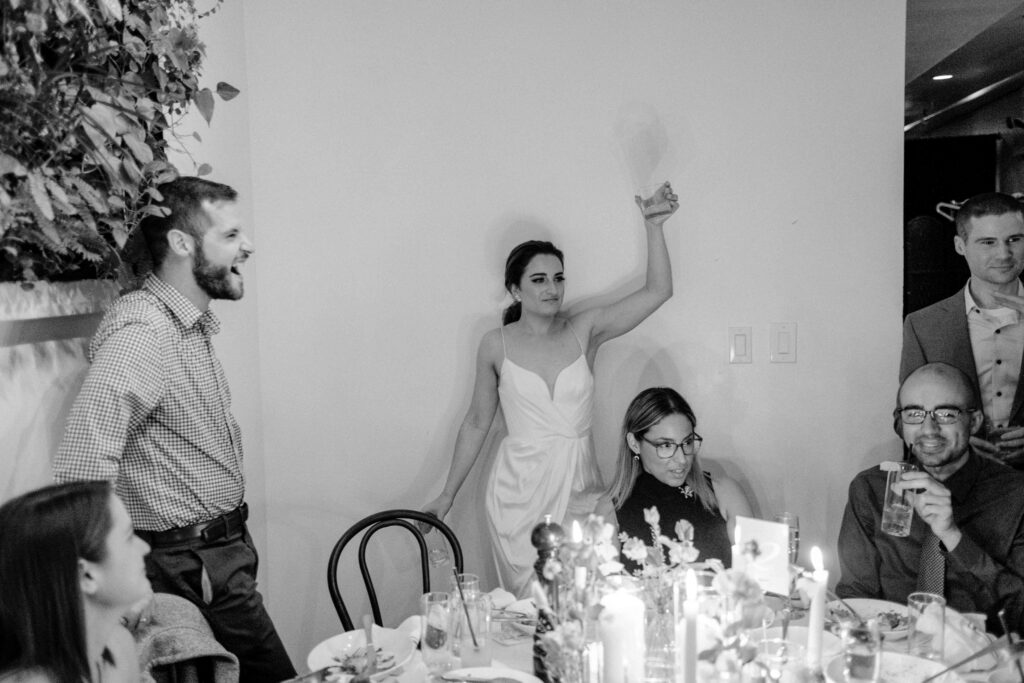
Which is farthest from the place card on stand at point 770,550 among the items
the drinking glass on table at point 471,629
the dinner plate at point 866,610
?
the drinking glass on table at point 471,629

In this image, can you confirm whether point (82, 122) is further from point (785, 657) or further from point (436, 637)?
point (785, 657)

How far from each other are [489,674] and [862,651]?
0.66 metres

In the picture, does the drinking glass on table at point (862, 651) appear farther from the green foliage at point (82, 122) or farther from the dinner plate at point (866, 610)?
the green foliage at point (82, 122)

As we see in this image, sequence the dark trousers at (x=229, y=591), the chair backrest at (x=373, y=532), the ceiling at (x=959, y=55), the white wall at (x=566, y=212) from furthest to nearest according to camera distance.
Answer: the ceiling at (x=959, y=55) → the white wall at (x=566, y=212) → the chair backrest at (x=373, y=532) → the dark trousers at (x=229, y=591)

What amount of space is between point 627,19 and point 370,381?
147cm

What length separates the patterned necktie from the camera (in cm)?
225

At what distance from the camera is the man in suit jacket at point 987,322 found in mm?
A: 2871

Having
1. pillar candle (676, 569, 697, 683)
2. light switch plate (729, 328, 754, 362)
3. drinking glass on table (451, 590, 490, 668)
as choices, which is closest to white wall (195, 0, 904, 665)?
light switch plate (729, 328, 754, 362)

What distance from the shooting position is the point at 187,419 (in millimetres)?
2102

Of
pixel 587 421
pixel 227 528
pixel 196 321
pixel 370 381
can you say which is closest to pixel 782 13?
pixel 587 421

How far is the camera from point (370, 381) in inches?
127

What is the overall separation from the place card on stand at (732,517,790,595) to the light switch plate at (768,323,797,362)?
1.57m

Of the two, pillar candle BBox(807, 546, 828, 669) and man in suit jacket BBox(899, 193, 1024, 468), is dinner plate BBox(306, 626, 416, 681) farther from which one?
man in suit jacket BBox(899, 193, 1024, 468)

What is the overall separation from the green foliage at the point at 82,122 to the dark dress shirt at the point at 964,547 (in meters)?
1.82
